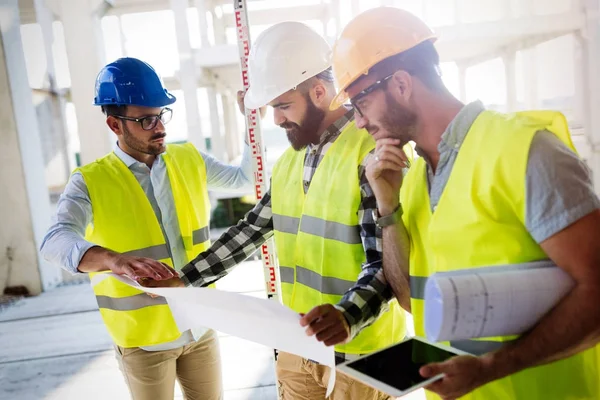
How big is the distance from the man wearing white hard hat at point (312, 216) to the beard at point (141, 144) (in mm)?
520

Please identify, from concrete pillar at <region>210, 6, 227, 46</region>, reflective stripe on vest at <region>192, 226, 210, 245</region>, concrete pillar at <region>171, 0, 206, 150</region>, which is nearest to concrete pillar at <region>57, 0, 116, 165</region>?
concrete pillar at <region>171, 0, 206, 150</region>

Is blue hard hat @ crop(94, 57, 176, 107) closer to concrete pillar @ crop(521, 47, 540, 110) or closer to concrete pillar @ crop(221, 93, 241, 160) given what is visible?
concrete pillar @ crop(521, 47, 540, 110)

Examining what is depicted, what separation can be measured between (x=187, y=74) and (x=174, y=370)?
4.97 metres

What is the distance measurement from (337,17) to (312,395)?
18.1 feet

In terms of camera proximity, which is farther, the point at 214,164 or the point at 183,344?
the point at 214,164

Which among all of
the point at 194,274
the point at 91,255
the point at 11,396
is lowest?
the point at 11,396

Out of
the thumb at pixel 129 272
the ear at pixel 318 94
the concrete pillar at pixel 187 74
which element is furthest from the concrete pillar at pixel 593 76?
the thumb at pixel 129 272

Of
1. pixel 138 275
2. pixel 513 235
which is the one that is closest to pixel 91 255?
pixel 138 275

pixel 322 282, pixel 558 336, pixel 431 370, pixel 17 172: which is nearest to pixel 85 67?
pixel 17 172

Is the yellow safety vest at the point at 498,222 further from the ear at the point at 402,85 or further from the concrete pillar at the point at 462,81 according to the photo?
the concrete pillar at the point at 462,81

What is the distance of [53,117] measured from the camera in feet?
20.8

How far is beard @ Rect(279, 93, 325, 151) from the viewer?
181 centimetres

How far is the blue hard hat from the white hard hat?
0.55m

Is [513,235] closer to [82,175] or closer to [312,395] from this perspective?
[312,395]
